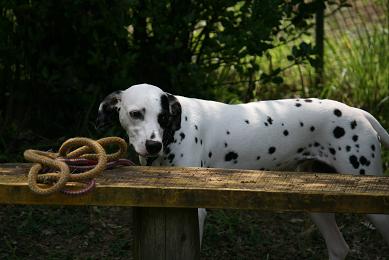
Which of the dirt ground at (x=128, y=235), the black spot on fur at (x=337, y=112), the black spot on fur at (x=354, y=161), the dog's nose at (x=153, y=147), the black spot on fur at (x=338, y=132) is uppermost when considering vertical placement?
the black spot on fur at (x=337, y=112)

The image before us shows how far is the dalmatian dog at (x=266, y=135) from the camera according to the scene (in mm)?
5062

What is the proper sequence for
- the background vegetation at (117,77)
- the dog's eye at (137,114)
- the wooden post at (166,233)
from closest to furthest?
the wooden post at (166,233) < the dog's eye at (137,114) < the background vegetation at (117,77)

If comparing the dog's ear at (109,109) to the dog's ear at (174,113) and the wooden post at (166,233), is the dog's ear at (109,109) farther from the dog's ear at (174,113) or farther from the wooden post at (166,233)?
the wooden post at (166,233)

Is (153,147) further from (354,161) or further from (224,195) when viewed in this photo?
(354,161)

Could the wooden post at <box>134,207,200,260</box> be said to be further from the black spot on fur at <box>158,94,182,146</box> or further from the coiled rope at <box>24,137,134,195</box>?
the black spot on fur at <box>158,94,182,146</box>

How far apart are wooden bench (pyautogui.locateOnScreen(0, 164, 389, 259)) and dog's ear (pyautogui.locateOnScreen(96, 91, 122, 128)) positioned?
3.61 feet

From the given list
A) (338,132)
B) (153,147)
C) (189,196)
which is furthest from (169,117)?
(189,196)

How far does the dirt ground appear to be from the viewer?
19.2ft

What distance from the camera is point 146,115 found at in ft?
16.1

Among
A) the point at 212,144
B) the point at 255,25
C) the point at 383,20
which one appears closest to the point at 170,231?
the point at 212,144

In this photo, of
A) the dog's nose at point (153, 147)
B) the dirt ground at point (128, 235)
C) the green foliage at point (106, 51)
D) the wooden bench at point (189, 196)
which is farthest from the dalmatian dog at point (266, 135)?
the green foliage at point (106, 51)

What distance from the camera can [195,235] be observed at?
13.1 feet

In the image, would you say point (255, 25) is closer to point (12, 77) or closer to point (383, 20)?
point (12, 77)

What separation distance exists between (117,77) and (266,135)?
1895 mm
